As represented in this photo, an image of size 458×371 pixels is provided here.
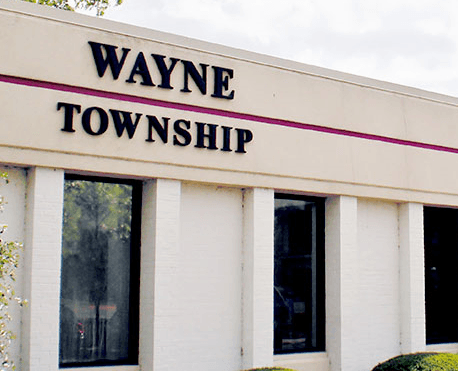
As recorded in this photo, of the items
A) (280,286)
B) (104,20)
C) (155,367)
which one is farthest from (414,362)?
(104,20)

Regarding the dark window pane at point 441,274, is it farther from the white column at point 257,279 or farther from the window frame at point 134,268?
the window frame at point 134,268

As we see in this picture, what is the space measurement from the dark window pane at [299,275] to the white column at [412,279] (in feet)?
6.78

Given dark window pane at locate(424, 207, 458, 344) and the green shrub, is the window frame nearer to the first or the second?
the green shrub

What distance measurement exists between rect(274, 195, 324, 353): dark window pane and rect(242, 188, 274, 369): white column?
2.82ft

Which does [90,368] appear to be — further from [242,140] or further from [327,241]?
[327,241]

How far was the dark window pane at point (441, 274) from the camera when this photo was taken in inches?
702

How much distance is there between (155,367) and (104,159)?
3.56m

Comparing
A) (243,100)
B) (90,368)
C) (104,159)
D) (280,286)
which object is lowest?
(90,368)

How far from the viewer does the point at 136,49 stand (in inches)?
513

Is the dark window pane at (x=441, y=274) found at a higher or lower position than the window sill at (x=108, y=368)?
higher

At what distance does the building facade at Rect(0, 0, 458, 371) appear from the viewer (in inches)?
468

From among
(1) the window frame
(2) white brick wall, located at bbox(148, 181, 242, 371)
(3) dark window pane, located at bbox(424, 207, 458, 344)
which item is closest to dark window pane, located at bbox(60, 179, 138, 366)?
(1) the window frame

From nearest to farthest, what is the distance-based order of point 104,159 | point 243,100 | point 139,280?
1. point 104,159
2. point 139,280
3. point 243,100

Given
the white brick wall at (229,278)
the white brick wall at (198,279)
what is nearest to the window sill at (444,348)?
the white brick wall at (229,278)
